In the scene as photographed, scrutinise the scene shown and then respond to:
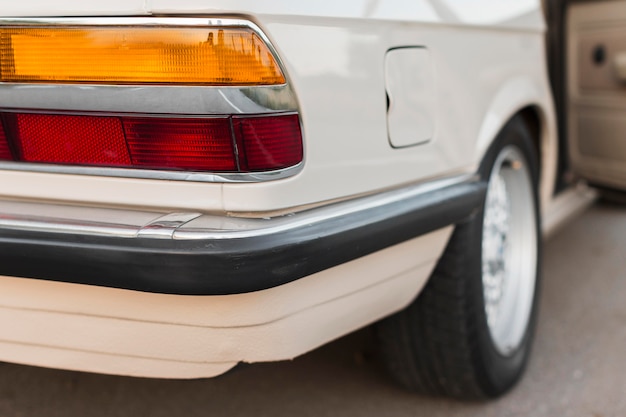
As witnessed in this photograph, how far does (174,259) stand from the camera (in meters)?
1.40

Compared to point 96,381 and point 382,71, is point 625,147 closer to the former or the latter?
point 382,71

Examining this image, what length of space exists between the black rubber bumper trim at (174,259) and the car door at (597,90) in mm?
2282

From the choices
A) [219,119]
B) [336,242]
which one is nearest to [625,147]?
[336,242]

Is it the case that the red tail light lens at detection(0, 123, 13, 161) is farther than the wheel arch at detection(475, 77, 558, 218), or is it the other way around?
the wheel arch at detection(475, 77, 558, 218)

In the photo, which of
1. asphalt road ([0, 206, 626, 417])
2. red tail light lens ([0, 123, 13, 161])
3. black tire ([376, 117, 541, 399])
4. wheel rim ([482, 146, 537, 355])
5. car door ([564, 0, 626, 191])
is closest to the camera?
red tail light lens ([0, 123, 13, 161])

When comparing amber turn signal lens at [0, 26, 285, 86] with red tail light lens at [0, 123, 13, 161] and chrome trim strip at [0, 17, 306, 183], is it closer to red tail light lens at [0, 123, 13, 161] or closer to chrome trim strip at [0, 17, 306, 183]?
chrome trim strip at [0, 17, 306, 183]

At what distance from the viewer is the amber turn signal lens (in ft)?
4.75

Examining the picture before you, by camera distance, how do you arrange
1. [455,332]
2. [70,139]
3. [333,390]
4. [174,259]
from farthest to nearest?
[333,390] < [455,332] < [70,139] < [174,259]

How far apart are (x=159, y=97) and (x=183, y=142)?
3.8 inches

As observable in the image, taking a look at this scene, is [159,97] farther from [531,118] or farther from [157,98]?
[531,118]

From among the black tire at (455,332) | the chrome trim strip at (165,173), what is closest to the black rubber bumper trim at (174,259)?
the chrome trim strip at (165,173)

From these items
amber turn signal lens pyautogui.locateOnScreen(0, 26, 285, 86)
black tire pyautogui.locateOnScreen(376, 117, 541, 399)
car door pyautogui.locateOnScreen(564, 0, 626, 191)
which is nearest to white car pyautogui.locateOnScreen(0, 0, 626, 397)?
amber turn signal lens pyautogui.locateOnScreen(0, 26, 285, 86)

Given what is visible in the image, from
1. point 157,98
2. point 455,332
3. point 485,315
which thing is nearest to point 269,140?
point 157,98

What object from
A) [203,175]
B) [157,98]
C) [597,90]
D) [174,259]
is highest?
[157,98]
